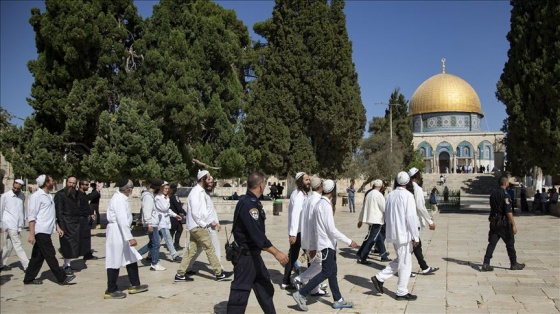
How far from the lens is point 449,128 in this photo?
7756 centimetres

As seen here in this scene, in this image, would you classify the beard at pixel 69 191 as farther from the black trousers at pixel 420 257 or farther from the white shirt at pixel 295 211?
the black trousers at pixel 420 257

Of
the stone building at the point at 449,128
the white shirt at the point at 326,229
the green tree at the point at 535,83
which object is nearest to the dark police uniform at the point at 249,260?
the white shirt at the point at 326,229

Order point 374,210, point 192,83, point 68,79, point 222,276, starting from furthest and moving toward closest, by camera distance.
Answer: point 192,83
point 68,79
point 374,210
point 222,276

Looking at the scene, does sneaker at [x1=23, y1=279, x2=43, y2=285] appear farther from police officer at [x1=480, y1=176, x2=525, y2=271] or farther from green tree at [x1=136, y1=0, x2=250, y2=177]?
green tree at [x1=136, y1=0, x2=250, y2=177]

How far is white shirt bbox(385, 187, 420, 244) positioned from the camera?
6.75 meters

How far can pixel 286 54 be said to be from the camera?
28656 millimetres

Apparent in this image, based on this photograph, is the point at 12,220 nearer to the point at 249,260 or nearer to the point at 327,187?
the point at 249,260

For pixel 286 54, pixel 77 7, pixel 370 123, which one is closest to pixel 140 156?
pixel 77 7

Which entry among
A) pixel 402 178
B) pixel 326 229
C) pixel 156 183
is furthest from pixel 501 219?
pixel 156 183

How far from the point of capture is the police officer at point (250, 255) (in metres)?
4.97

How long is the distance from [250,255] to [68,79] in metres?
12.3

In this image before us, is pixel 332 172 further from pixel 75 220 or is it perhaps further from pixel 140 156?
pixel 75 220

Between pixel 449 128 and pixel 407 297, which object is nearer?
pixel 407 297

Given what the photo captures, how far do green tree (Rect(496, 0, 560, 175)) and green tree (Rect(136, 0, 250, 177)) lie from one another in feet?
39.5
